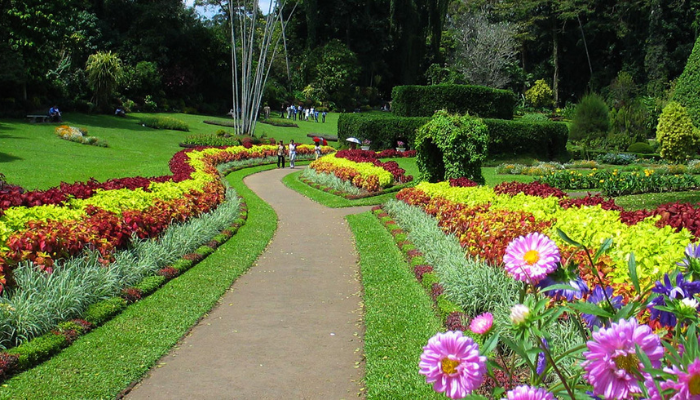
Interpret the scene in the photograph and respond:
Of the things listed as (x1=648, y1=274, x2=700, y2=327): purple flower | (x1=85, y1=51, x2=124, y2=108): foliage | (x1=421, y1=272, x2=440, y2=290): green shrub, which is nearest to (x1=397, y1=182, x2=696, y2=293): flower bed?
(x1=421, y1=272, x2=440, y2=290): green shrub

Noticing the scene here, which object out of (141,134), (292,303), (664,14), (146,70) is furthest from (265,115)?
(292,303)

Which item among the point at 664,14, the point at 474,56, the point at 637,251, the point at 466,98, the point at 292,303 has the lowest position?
the point at 292,303

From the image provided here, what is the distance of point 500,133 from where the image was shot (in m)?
26.4

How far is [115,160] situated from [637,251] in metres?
19.8

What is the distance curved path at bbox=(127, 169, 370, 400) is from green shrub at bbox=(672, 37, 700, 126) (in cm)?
2416

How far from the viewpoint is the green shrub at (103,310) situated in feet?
19.7

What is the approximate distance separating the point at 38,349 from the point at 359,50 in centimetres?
5283

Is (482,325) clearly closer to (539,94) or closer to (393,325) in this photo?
(393,325)

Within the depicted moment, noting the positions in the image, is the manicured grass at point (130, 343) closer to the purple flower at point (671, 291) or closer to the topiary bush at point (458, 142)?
the purple flower at point (671, 291)

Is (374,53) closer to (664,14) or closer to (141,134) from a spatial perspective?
(664,14)

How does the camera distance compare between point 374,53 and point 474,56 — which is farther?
point 374,53

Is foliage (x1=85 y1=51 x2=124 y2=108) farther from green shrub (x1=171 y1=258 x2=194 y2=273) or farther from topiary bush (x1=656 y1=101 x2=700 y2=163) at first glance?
green shrub (x1=171 y1=258 x2=194 y2=273)

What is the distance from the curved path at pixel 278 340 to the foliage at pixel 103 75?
2826 centimetres

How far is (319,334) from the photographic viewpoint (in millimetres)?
5953
